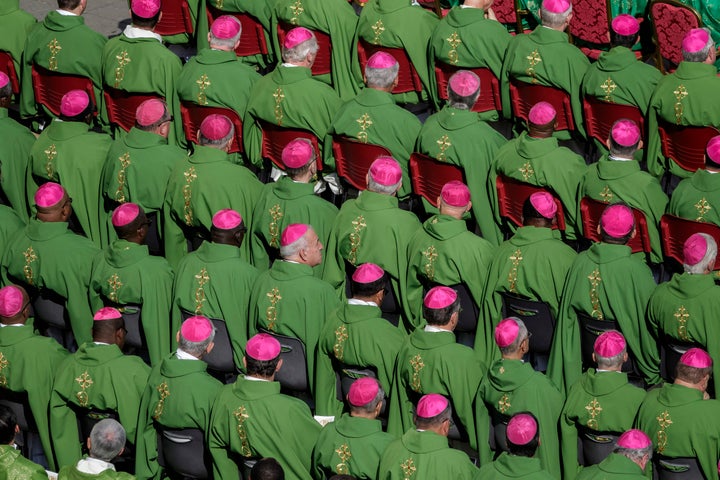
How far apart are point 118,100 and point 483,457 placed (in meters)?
4.40

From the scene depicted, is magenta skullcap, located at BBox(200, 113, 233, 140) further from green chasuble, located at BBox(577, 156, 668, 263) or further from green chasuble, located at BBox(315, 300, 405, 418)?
green chasuble, located at BBox(577, 156, 668, 263)

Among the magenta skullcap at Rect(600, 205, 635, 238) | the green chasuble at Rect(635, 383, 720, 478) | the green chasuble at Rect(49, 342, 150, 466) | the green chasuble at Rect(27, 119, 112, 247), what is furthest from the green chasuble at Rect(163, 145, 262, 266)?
the green chasuble at Rect(635, 383, 720, 478)

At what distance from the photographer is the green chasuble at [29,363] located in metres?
12.4

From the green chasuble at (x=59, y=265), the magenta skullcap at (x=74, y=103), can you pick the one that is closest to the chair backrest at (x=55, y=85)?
the magenta skullcap at (x=74, y=103)

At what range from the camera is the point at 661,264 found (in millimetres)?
12500

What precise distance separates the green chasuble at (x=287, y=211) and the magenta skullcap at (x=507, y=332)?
6.25 ft

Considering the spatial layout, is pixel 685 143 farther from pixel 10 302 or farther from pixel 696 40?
pixel 10 302

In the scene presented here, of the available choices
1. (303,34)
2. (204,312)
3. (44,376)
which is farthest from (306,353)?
(303,34)

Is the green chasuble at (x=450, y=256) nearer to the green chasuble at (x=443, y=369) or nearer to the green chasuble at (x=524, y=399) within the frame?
the green chasuble at (x=443, y=369)

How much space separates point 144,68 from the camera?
46.5 ft

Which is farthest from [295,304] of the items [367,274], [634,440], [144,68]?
[144,68]

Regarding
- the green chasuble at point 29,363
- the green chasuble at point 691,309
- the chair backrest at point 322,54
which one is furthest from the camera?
the chair backrest at point 322,54

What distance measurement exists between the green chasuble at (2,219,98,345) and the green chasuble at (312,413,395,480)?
2607 millimetres

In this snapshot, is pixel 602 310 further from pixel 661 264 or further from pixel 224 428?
pixel 224 428
